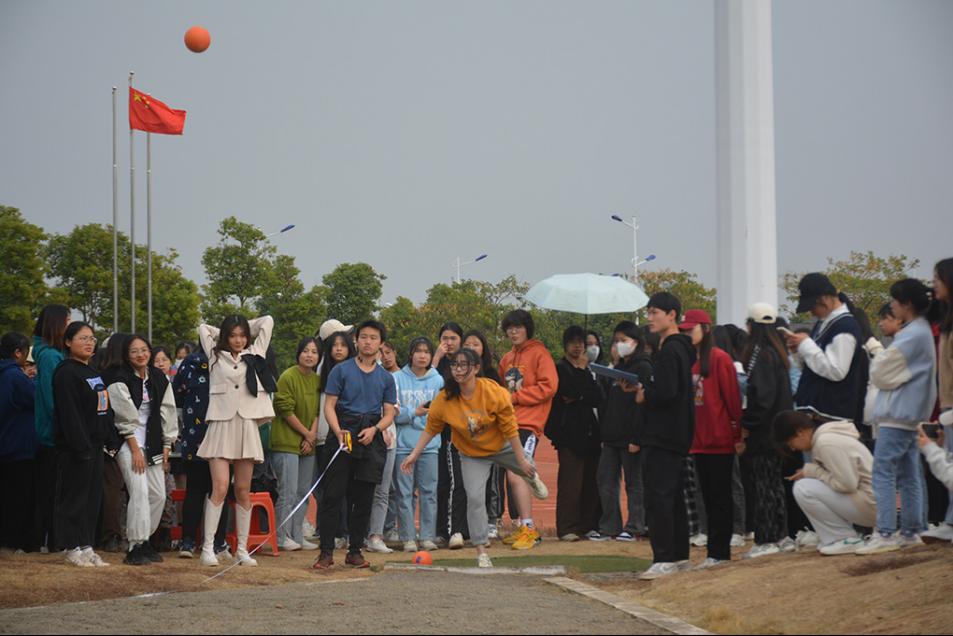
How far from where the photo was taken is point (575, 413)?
13.7 metres

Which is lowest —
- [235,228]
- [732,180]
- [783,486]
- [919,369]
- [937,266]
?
[783,486]

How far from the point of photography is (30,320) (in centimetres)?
4250

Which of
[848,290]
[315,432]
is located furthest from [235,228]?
[315,432]

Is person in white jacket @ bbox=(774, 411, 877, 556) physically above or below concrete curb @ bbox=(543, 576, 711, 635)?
above

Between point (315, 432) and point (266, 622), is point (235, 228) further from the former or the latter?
point (266, 622)

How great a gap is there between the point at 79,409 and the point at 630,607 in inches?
205

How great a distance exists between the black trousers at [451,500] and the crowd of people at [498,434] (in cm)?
3

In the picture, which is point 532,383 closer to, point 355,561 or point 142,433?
point 355,561

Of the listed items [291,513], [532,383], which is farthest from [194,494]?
[532,383]

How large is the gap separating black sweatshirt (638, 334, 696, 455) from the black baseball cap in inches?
46.3

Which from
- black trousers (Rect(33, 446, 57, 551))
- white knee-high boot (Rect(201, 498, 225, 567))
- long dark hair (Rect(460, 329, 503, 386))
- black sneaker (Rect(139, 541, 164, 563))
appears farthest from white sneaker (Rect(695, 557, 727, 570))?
black trousers (Rect(33, 446, 57, 551))

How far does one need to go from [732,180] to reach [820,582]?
10.3 m

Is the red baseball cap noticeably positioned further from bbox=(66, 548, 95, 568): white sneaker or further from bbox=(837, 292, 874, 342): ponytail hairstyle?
bbox=(66, 548, 95, 568): white sneaker

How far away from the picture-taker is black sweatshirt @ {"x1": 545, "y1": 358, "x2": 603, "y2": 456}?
13.7 metres
